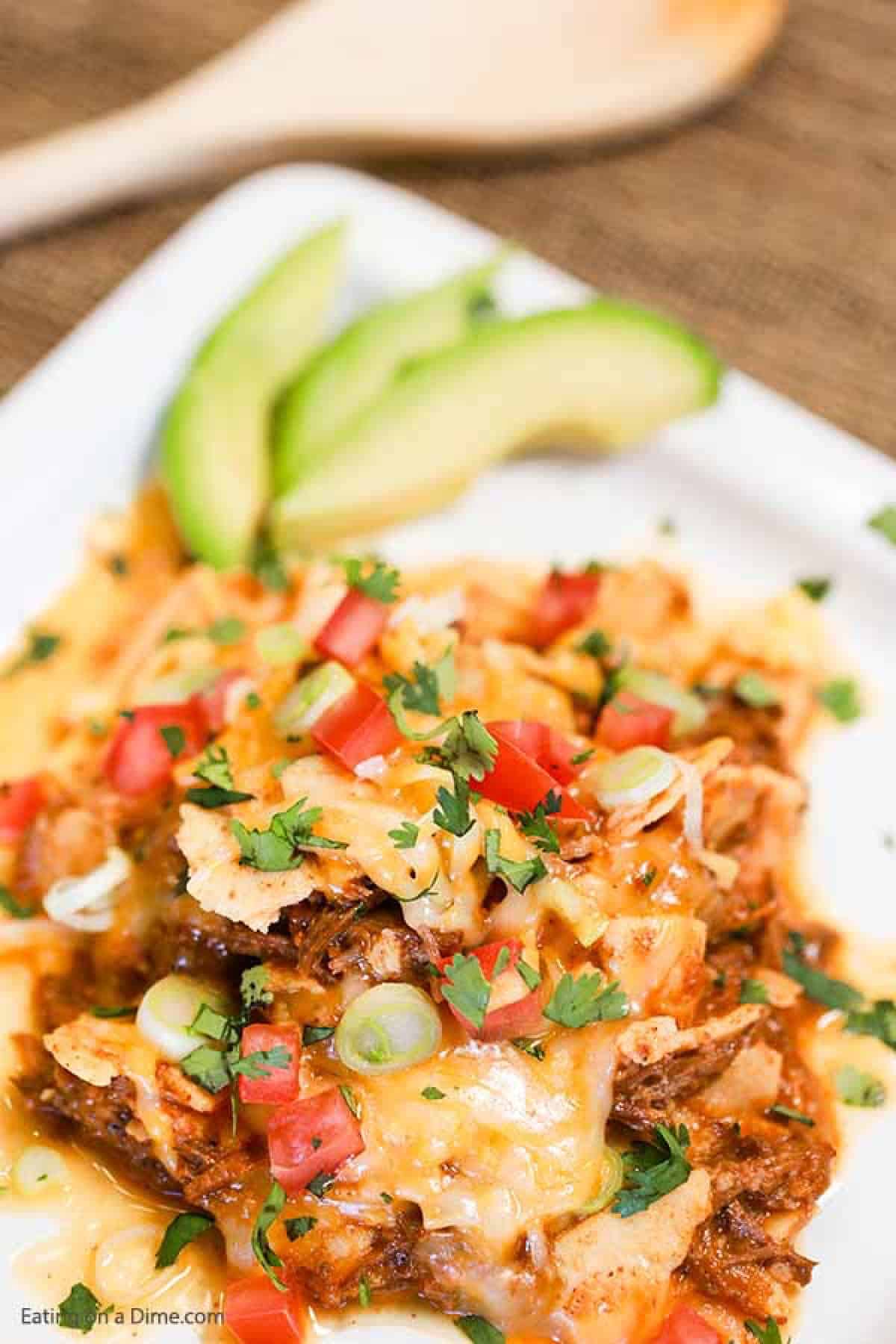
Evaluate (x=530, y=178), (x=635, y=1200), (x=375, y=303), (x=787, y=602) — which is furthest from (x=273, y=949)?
(x=530, y=178)

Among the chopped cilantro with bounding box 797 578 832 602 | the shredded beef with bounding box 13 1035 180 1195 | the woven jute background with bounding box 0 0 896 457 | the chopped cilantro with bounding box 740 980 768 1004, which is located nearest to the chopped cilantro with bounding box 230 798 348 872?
the shredded beef with bounding box 13 1035 180 1195

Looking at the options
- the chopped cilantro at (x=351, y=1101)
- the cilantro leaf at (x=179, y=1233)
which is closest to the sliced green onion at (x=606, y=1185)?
the chopped cilantro at (x=351, y=1101)

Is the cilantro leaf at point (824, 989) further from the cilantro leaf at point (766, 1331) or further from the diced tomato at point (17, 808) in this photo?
the diced tomato at point (17, 808)

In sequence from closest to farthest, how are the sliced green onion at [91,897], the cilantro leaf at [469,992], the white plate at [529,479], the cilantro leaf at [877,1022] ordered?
the cilantro leaf at [469,992]
the sliced green onion at [91,897]
the cilantro leaf at [877,1022]
the white plate at [529,479]

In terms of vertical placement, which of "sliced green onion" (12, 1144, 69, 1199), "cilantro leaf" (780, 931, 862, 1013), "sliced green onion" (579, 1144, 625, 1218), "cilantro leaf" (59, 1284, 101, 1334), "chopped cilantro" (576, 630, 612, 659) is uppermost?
"chopped cilantro" (576, 630, 612, 659)

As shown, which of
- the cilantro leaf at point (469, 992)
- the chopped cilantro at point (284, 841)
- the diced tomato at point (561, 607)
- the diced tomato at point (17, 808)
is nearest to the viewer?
the cilantro leaf at point (469, 992)

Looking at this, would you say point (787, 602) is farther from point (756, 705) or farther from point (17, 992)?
point (17, 992)

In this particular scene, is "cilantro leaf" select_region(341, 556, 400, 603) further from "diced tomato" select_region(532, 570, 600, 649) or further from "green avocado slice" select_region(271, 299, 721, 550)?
"diced tomato" select_region(532, 570, 600, 649)
